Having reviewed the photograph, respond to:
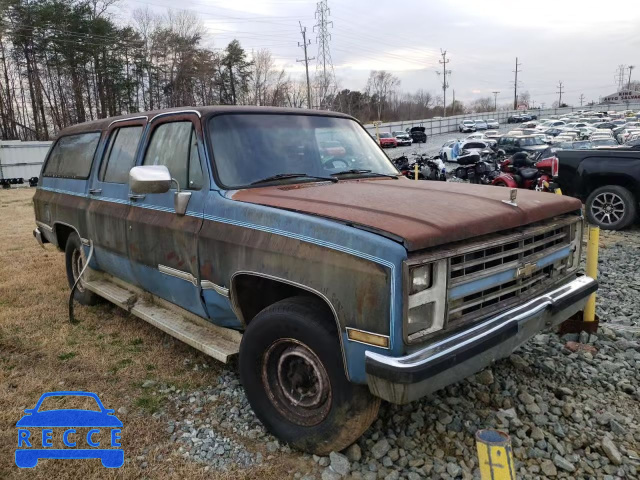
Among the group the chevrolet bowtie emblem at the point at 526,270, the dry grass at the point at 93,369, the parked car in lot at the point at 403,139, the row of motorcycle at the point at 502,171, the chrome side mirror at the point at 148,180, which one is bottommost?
the dry grass at the point at 93,369

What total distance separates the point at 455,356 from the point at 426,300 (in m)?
0.30

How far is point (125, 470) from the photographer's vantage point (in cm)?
268

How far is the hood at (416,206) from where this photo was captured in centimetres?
235

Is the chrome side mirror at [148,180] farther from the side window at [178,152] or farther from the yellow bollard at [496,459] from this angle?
the yellow bollard at [496,459]

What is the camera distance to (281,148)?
3.54 m

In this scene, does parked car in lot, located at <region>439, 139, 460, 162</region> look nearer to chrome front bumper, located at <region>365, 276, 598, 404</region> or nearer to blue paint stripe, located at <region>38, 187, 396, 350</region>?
blue paint stripe, located at <region>38, 187, 396, 350</region>

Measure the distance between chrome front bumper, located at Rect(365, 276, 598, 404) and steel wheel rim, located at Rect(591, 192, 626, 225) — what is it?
6894 millimetres

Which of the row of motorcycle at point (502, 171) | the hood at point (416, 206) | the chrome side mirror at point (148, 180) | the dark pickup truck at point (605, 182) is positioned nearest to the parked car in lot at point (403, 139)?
the row of motorcycle at point (502, 171)

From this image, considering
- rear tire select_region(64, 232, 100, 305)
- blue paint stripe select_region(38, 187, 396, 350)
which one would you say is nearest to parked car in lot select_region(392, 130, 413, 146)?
rear tire select_region(64, 232, 100, 305)

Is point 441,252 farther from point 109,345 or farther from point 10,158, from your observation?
point 10,158

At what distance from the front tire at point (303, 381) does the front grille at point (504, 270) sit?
63 centimetres

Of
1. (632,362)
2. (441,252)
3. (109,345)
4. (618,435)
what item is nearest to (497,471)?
(441,252)

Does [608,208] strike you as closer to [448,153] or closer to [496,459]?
[496,459]

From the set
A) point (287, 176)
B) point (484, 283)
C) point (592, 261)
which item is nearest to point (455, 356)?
point (484, 283)
